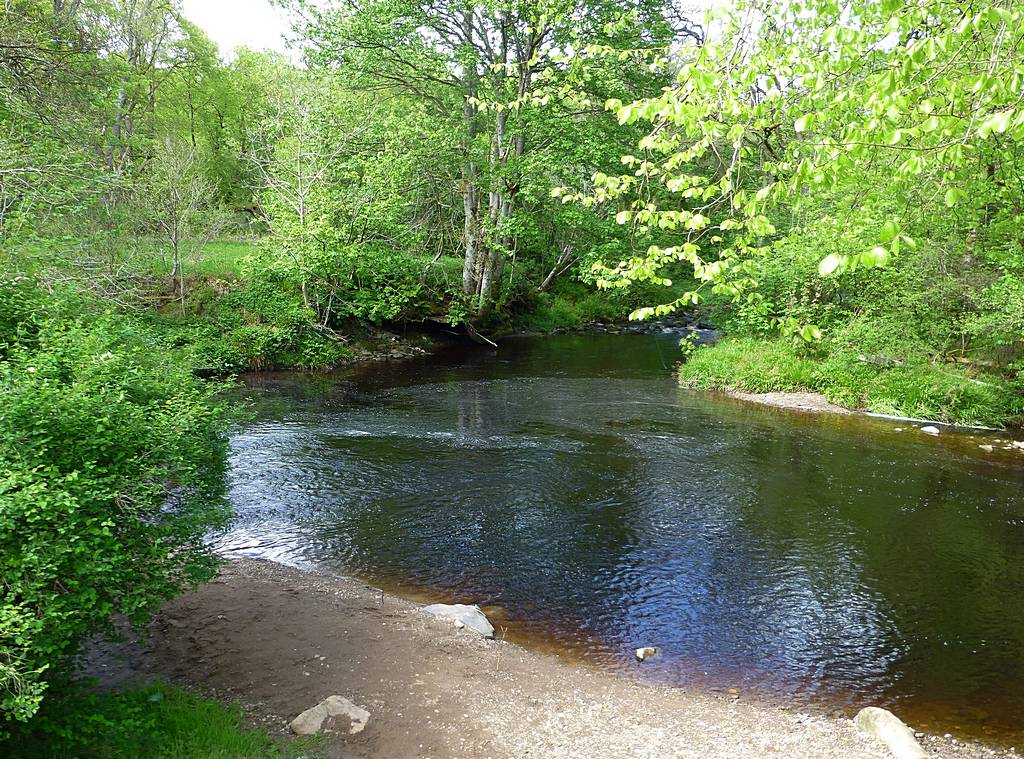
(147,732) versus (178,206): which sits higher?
(178,206)

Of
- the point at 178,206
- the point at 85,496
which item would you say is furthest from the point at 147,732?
the point at 178,206

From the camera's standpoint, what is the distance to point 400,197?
26484 millimetres

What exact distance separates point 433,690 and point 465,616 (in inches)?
61.8

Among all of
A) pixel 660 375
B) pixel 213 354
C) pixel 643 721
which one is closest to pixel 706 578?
pixel 643 721

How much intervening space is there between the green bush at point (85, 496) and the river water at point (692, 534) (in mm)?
3908

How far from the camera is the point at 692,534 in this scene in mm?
11055

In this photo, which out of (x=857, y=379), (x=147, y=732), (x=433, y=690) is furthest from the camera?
(x=857, y=379)

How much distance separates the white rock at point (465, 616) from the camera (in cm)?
775

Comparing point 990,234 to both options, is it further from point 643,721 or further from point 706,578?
point 643,721

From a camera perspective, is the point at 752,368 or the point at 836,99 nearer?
the point at 836,99

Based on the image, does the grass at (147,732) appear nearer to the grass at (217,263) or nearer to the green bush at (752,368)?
the green bush at (752,368)

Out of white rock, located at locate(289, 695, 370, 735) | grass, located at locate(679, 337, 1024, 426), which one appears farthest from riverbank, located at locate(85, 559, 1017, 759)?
grass, located at locate(679, 337, 1024, 426)

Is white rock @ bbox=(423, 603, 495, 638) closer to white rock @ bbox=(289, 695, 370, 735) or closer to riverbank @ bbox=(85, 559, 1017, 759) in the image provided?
riverbank @ bbox=(85, 559, 1017, 759)

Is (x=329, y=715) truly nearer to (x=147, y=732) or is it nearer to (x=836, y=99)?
(x=147, y=732)
